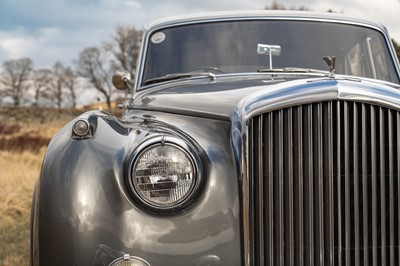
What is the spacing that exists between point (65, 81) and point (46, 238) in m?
41.4

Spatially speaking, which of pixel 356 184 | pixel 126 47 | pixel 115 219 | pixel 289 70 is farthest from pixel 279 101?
pixel 126 47

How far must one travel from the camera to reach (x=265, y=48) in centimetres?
430

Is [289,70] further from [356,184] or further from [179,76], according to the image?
[356,184]

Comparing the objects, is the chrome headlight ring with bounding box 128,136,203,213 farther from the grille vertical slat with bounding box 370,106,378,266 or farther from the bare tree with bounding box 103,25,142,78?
the bare tree with bounding box 103,25,142,78

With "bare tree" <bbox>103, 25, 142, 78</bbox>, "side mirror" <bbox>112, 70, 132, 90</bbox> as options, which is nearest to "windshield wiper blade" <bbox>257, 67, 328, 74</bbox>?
"side mirror" <bbox>112, 70, 132, 90</bbox>

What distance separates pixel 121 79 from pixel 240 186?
6.64ft

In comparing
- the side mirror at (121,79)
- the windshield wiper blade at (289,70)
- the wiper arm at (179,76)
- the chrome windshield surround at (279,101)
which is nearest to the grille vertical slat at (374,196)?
the chrome windshield surround at (279,101)

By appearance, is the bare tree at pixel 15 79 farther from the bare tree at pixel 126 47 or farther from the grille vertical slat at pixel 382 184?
the grille vertical slat at pixel 382 184

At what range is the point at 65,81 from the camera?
42.8 meters

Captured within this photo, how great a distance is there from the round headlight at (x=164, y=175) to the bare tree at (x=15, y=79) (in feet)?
141

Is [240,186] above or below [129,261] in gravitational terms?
above

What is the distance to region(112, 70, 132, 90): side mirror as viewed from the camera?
4.47 m

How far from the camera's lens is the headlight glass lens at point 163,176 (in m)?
2.64

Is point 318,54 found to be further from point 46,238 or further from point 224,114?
point 46,238
